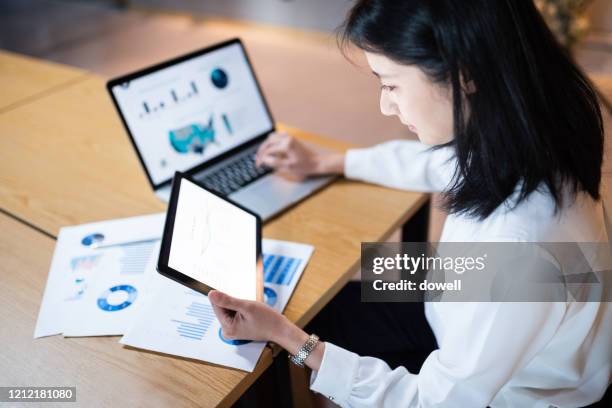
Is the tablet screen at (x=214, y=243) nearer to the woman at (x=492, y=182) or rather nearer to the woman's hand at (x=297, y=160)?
the woman at (x=492, y=182)

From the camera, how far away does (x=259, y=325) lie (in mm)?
868

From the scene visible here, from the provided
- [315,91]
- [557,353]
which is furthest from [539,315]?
[315,91]

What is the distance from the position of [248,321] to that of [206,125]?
1.97 feet

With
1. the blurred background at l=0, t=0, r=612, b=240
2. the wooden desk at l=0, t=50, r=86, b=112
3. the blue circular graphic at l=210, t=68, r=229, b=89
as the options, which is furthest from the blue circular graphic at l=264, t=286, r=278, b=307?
the blurred background at l=0, t=0, r=612, b=240

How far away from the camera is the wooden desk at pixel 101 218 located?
833 millimetres

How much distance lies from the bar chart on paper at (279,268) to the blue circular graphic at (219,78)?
49 cm

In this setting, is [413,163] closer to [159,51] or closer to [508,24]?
[508,24]

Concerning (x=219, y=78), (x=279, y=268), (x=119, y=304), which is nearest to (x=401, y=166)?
(x=279, y=268)

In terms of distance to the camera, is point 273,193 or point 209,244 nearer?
point 209,244

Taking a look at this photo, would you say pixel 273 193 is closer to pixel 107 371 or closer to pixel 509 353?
pixel 107 371

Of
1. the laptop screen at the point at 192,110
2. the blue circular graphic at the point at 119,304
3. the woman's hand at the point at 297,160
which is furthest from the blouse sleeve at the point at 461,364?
the laptop screen at the point at 192,110

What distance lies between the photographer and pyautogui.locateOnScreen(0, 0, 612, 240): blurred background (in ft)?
9.93

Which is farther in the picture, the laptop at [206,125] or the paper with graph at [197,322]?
the laptop at [206,125]

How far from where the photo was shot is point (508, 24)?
2.33ft
